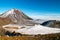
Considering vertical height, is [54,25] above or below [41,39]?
above

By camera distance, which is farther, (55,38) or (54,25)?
(54,25)

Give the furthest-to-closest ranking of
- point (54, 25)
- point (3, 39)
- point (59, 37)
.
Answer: point (54, 25) < point (59, 37) < point (3, 39)

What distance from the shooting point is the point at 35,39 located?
23000 millimetres

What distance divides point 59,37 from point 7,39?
6.15 meters

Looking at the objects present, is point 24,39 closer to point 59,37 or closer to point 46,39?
point 46,39

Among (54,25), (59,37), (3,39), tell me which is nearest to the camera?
(3,39)

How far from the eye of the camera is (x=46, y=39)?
75.6 feet

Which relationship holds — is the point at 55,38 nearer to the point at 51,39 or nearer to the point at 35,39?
the point at 51,39

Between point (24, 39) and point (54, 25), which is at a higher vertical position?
point (54, 25)

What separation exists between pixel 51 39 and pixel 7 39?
5087mm

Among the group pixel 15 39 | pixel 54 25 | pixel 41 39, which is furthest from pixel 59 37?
pixel 54 25

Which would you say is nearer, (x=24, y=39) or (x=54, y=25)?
(x=24, y=39)

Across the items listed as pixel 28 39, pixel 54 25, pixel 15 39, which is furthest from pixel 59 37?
pixel 54 25

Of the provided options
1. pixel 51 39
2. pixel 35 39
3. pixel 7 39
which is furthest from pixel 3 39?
pixel 51 39
